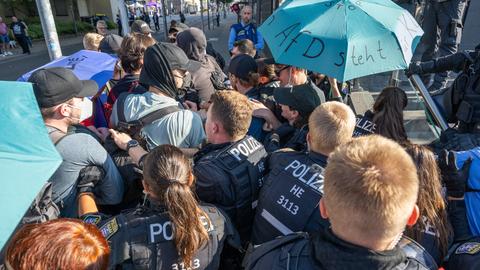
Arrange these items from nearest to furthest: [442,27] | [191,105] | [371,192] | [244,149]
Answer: [371,192] < [244,149] < [191,105] < [442,27]

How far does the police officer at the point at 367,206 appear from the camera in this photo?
3.74 feet

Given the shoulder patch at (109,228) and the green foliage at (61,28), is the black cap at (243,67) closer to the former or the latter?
the shoulder patch at (109,228)

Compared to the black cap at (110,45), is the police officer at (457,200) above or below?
below

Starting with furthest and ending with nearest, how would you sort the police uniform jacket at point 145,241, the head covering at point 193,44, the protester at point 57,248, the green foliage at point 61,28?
1. the green foliage at point 61,28
2. the head covering at point 193,44
3. the police uniform jacket at point 145,241
4. the protester at point 57,248

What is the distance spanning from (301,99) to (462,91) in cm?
155

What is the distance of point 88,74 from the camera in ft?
10.1

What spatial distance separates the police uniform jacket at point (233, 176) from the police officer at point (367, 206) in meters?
0.92

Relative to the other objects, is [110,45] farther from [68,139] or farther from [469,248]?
[469,248]

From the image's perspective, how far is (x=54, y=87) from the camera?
202cm

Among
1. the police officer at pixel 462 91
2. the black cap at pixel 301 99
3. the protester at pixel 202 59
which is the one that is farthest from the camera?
the protester at pixel 202 59

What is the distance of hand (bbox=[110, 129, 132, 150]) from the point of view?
239 centimetres

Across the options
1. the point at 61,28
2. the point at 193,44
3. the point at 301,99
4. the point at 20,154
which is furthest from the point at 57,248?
the point at 61,28

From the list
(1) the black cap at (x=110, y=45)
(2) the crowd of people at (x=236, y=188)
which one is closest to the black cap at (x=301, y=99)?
(2) the crowd of people at (x=236, y=188)

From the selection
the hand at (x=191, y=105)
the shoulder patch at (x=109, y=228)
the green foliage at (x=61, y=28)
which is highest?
the shoulder patch at (x=109, y=228)
